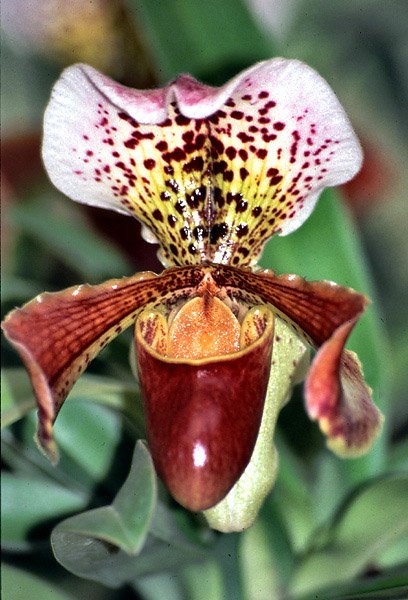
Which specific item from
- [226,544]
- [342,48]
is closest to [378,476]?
[226,544]

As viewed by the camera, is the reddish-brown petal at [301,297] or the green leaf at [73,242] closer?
the reddish-brown petal at [301,297]

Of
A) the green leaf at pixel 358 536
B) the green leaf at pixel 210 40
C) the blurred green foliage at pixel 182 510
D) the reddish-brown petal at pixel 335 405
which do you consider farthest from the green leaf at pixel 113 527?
the green leaf at pixel 210 40

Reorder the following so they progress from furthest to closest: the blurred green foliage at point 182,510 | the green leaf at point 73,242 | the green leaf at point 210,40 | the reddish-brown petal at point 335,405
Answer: the green leaf at point 73,242
the green leaf at point 210,40
the blurred green foliage at point 182,510
the reddish-brown petal at point 335,405

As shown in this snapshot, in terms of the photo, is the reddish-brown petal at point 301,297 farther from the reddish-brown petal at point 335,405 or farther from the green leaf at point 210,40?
the green leaf at point 210,40

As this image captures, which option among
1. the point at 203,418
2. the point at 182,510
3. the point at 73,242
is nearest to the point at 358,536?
the point at 182,510

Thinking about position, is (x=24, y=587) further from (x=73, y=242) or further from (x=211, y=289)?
(x=73, y=242)

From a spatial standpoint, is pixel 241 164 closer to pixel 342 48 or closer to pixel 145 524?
pixel 145 524

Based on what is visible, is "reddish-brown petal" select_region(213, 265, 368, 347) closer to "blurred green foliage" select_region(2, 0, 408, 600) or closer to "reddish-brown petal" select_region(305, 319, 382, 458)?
"reddish-brown petal" select_region(305, 319, 382, 458)

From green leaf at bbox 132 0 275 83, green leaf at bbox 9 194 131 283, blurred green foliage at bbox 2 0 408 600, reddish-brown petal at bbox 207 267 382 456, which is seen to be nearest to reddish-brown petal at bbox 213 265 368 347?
reddish-brown petal at bbox 207 267 382 456
